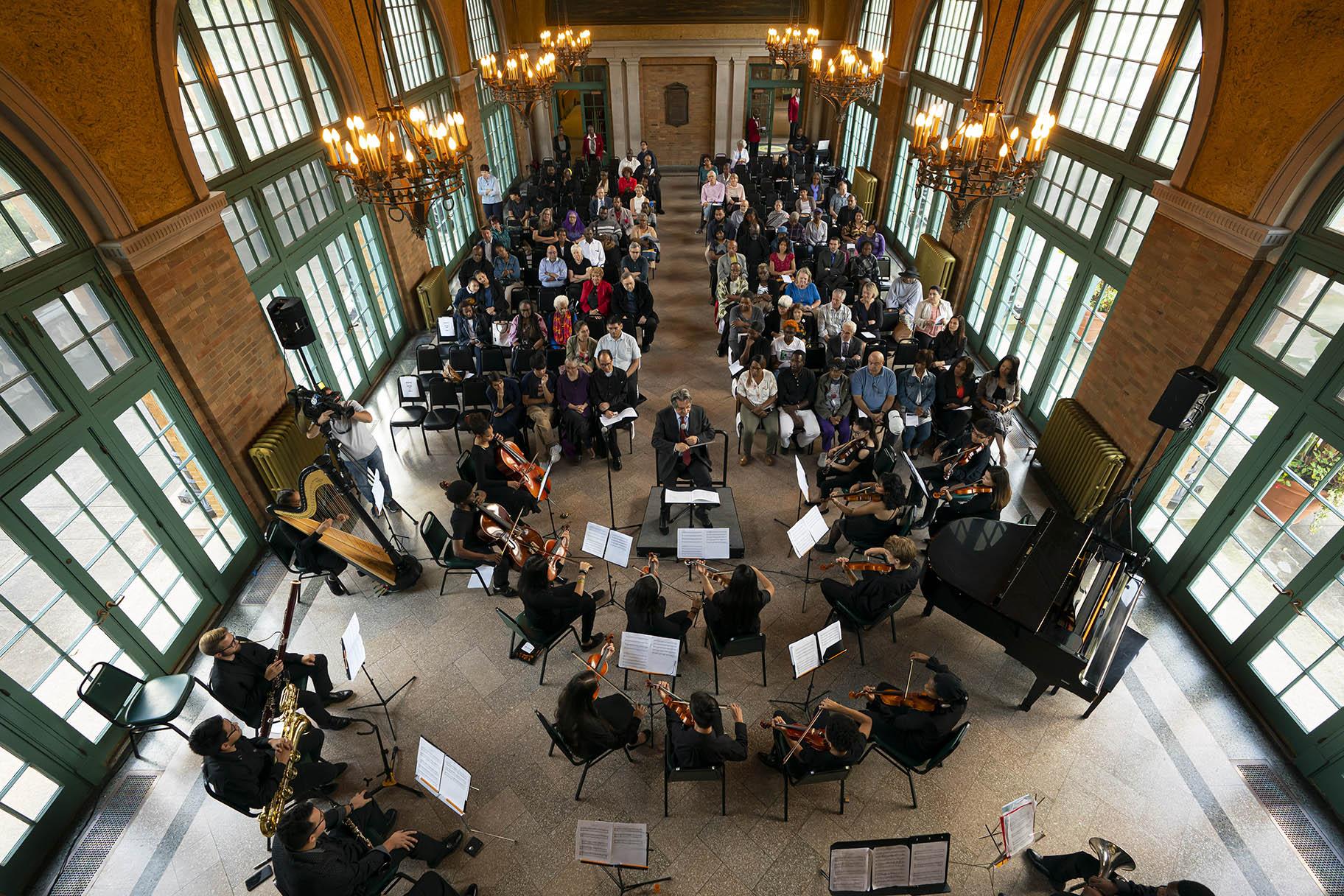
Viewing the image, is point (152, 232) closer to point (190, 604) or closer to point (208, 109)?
point (208, 109)

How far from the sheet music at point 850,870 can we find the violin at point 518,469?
4.01 meters

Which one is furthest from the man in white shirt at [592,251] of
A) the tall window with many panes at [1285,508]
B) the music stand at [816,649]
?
the tall window with many panes at [1285,508]

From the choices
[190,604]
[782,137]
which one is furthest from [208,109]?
[782,137]

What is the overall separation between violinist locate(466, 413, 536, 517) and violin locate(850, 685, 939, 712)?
3716 mm

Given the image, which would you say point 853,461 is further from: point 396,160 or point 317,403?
point 317,403

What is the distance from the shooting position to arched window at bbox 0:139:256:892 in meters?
4.45

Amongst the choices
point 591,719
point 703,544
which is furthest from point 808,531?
point 591,719

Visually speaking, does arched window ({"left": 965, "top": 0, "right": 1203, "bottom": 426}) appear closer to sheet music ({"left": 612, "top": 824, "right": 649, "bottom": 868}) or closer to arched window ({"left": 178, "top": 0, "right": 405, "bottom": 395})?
sheet music ({"left": 612, "top": 824, "right": 649, "bottom": 868})

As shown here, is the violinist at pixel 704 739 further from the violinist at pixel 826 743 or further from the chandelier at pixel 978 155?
the chandelier at pixel 978 155

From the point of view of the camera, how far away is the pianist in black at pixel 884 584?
5238 millimetres

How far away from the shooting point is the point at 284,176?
777 cm

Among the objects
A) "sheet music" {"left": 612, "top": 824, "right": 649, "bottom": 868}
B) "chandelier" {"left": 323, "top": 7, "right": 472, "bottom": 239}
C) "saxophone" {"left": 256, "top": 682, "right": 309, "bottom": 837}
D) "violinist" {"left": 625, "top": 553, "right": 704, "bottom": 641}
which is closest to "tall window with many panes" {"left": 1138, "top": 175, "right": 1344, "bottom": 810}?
"violinist" {"left": 625, "top": 553, "right": 704, "bottom": 641}

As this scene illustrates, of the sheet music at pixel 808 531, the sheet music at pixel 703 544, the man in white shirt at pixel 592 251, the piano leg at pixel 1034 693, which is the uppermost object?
the man in white shirt at pixel 592 251

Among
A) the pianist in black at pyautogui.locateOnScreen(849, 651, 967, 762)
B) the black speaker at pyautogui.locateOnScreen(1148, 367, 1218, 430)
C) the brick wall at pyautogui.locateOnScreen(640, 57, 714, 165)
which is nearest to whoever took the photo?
the pianist in black at pyautogui.locateOnScreen(849, 651, 967, 762)
